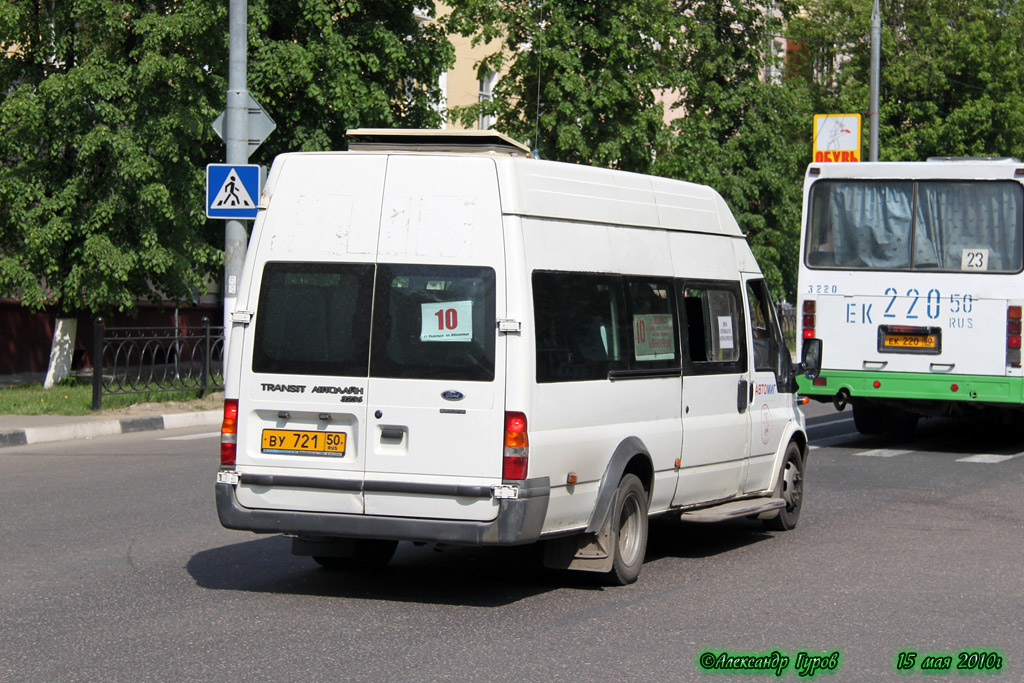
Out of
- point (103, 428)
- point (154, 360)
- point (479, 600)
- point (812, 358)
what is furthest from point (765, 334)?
point (154, 360)

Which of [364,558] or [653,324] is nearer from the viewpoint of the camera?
[364,558]

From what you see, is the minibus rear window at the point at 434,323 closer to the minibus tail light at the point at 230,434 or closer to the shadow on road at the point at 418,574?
the minibus tail light at the point at 230,434

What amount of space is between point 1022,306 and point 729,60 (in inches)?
821

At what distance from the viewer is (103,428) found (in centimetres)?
1612

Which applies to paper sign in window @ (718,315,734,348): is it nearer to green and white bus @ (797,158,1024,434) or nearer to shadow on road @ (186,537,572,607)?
shadow on road @ (186,537,572,607)

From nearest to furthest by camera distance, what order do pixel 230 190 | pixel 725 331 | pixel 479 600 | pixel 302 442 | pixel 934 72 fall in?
pixel 302 442 < pixel 479 600 < pixel 725 331 < pixel 230 190 < pixel 934 72

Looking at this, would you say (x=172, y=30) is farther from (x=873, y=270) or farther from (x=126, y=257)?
(x=873, y=270)

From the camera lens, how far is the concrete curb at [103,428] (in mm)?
14938

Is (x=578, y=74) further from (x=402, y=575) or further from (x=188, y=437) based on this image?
(x=402, y=575)

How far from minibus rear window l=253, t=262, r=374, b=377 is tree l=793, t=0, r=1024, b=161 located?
3475cm

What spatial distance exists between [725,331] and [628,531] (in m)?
1.81

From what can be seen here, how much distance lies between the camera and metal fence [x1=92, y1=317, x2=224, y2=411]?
686 inches

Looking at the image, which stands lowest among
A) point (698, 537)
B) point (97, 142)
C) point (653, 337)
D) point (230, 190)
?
point (698, 537)

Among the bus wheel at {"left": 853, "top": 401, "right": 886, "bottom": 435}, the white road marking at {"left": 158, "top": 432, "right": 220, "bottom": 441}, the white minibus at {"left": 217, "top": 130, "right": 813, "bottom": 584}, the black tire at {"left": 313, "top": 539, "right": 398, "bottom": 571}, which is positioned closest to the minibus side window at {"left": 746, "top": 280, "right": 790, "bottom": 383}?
the white minibus at {"left": 217, "top": 130, "right": 813, "bottom": 584}
